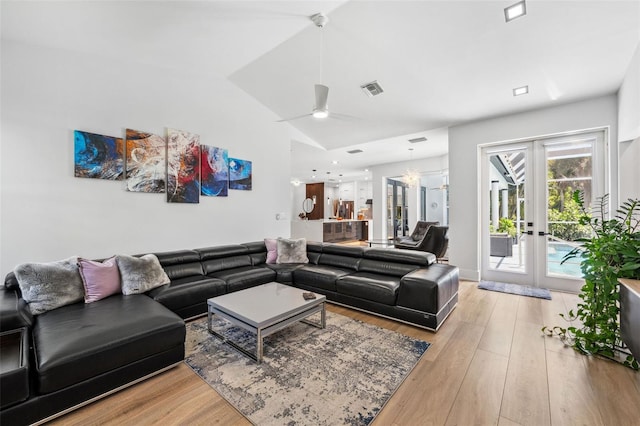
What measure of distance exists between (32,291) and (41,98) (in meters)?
2.19

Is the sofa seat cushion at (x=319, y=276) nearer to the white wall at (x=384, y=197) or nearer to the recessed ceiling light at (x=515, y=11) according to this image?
the recessed ceiling light at (x=515, y=11)

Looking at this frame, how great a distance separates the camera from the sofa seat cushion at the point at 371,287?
3.16 metres

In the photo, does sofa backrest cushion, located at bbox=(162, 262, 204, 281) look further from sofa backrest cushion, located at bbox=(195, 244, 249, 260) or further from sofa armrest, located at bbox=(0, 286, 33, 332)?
sofa armrest, located at bbox=(0, 286, 33, 332)

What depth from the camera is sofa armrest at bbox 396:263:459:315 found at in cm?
285

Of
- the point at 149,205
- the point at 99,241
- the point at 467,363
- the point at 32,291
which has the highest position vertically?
the point at 149,205

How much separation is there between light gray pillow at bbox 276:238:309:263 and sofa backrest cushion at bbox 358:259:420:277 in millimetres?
1058

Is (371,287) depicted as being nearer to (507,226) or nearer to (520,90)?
(507,226)

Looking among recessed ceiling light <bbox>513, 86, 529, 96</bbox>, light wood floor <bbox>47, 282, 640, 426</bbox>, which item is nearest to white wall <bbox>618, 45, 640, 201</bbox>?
recessed ceiling light <bbox>513, 86, 529, 96</bbox>

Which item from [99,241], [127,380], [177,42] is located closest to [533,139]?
[177,42]

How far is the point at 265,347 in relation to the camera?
2.55 metres

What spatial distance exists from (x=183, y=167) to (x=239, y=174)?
1.02m

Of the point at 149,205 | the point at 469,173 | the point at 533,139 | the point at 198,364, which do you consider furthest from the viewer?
the point at 469,173

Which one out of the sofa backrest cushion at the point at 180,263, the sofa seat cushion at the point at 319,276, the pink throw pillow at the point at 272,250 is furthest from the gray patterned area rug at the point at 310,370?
the pink throw pillow at the point at 272,250

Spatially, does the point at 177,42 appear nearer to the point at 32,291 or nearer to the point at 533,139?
the point at 32,291
